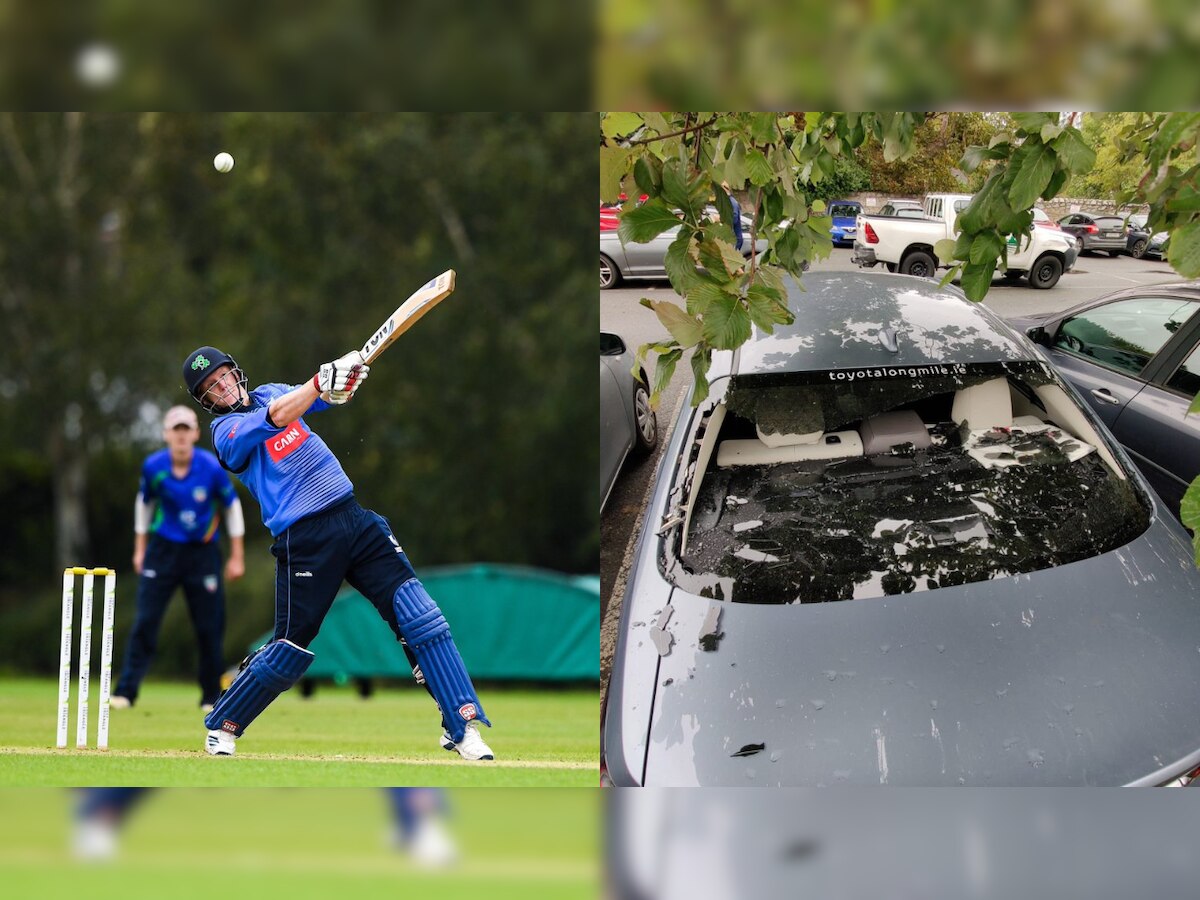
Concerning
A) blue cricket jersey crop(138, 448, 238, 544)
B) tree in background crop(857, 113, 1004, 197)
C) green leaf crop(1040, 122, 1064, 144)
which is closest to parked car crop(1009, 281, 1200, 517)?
tree in background crop(857, 113, 1004, 197)

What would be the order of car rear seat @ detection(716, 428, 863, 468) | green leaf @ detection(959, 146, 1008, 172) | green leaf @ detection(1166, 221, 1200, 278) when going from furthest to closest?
car rear seat @ detection(716, 428, 863, 468), green leaf @ detection(959, 146, 1008, 172), green leaf @ detection(1166, 221, 1200, 278)

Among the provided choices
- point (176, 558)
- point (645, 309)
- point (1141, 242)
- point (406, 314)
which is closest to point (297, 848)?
point (176, 558)

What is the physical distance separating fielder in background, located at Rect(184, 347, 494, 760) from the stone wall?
200cm

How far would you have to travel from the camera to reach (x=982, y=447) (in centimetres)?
384

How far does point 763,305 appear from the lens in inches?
129

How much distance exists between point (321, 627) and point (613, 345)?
60.1 inches

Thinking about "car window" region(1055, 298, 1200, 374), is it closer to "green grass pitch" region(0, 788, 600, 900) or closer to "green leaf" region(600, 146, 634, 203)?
"green leaf" region(600, 146, 634, 203)

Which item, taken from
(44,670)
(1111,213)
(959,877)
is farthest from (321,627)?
(1111,213)

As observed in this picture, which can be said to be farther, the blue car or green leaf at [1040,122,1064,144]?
the blue car

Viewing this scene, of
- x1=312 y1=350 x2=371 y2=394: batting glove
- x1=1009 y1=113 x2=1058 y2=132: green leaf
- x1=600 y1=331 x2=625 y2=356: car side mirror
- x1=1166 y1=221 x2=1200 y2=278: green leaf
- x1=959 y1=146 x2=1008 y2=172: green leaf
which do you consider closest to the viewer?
x1=1166 y1=221 x2=1200 y2=278: green leaf

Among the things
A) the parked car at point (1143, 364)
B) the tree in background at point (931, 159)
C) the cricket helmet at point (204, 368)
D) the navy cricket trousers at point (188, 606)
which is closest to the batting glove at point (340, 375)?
the cricket helmet at point (204, 368)

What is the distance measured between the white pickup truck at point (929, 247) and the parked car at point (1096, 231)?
0.03 m

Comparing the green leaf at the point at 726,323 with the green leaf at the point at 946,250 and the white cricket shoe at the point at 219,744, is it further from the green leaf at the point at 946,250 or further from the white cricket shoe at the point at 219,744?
the white cricket shoe at the point at 219,744

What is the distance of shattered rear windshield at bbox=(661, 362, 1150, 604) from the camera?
11.0ft
